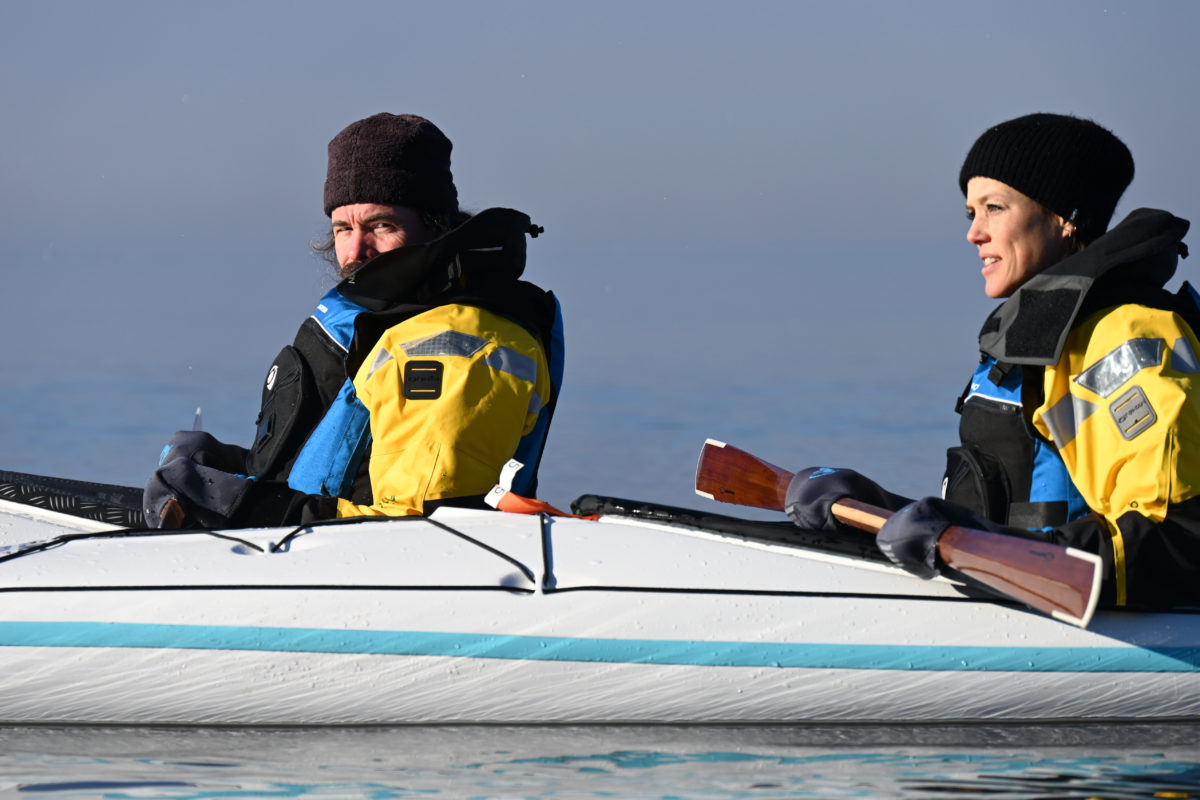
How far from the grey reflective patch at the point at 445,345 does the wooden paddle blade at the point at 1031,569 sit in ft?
3.38

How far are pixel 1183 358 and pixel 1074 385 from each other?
7.7 inches

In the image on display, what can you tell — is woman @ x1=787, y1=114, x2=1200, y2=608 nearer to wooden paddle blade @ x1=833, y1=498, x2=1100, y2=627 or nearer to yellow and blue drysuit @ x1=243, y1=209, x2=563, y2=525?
wooden paddle blade @ x1=833, y1=498, x2=1100, y2=627

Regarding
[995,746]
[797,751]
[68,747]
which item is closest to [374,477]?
[68,747]

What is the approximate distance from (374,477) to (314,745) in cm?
58

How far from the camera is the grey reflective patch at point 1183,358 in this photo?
273 cm

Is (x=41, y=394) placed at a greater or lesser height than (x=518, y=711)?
greater

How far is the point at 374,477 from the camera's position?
10.6 feet

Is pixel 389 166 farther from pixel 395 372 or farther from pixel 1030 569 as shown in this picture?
pixel 1030 569

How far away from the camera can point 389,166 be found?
11.5 ft

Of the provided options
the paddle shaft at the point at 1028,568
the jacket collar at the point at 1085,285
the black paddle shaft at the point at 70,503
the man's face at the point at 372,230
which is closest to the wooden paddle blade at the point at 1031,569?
the paddle shaft at the point at 1028,568

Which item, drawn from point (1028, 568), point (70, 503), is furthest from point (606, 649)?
point (70, 503)

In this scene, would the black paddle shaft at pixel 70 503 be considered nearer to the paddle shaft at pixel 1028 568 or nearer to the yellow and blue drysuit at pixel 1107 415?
the paddle shaft at pixel 1028 568

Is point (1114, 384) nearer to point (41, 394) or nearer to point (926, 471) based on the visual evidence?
point (926, 471)

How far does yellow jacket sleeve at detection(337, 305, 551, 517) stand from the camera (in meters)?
3.10
